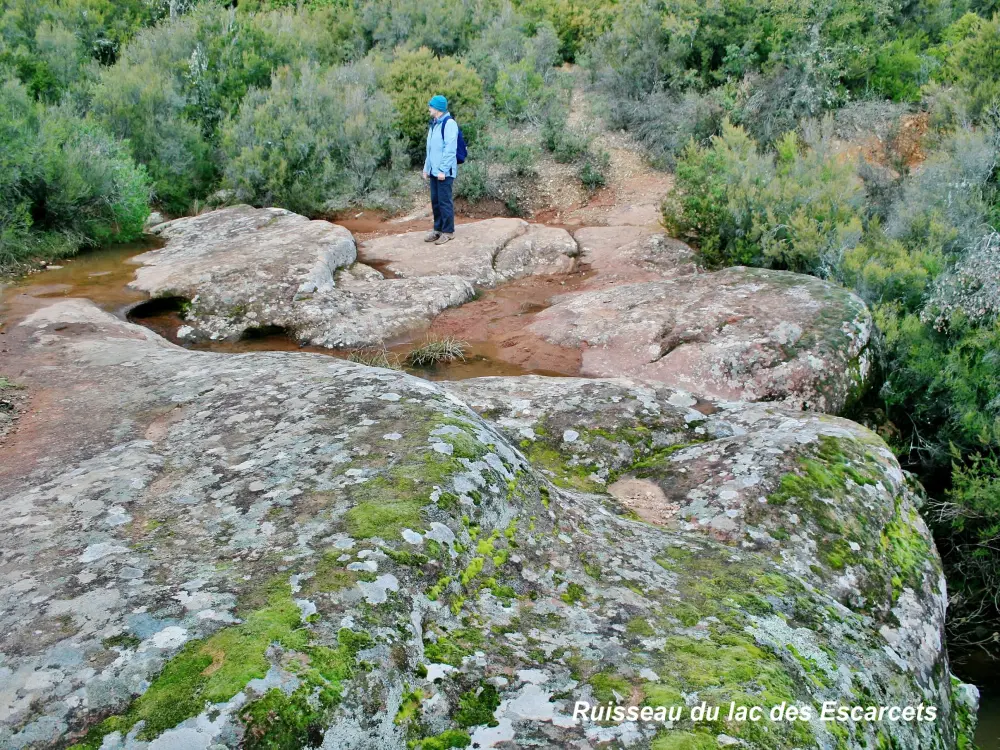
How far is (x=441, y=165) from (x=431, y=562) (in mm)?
8092

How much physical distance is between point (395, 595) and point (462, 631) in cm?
24

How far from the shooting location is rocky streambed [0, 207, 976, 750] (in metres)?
1.97

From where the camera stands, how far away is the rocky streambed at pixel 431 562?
6.46 ft

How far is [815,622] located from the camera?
275 centimetres

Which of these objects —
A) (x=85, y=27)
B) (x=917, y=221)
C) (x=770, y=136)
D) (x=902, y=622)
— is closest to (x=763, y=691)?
(x=902, y=622)

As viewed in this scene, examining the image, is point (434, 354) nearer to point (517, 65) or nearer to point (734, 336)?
point (734, 336)

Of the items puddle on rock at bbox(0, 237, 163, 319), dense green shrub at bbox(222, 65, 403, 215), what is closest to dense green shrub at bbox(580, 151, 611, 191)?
dense green shrub at bbox(222, 65, 403, 215)

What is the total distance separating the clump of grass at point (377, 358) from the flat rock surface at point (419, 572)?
216 cm

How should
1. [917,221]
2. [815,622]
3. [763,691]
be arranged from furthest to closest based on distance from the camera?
[917,221] → [815,622] → [763,691]

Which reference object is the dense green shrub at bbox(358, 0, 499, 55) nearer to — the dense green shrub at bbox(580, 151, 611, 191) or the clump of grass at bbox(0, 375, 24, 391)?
the dense green shrub at bbox(580, 151, 611, 191)

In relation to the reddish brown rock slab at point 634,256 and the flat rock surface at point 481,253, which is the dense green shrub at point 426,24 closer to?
the flat rock surface at point 481,253

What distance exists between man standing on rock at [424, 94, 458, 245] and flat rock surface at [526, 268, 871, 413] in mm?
2918

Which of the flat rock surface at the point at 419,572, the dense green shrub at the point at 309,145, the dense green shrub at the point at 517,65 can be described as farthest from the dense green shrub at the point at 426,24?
the flat rock surface at the point at 419,572

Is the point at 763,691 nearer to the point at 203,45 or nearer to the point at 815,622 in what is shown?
the point at 815,622
